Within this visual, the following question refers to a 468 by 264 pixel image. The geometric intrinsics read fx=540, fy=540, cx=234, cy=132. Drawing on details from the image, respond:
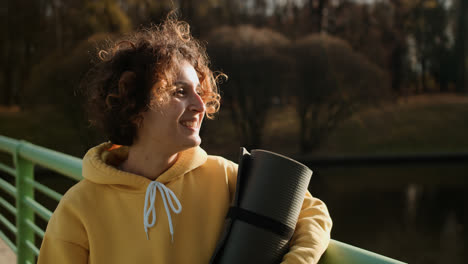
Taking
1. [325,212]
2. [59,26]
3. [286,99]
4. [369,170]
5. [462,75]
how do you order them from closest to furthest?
[325,212] < [369,170] < [286,99] < [59,26] < [462,75]

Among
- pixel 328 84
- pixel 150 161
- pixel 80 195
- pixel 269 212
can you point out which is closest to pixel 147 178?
pixel 150 161

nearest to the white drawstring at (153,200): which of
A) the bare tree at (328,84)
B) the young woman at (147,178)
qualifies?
the young woman at (147,178)

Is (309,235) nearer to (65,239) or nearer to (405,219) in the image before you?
(65,239)

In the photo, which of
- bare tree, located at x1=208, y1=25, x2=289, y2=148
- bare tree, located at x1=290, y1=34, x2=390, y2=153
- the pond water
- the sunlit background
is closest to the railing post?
the sunlit background

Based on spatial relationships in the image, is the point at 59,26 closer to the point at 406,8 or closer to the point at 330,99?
the point at 330,99

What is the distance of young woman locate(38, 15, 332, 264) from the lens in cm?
136

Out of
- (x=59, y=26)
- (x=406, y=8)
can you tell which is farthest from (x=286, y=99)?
(x=406, y=8)

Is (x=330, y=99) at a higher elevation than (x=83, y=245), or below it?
below

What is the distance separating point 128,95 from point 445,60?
27176 millimetres

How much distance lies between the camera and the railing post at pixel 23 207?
2.46m

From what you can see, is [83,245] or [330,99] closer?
[83,245]

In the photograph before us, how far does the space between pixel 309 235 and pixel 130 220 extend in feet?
1.56

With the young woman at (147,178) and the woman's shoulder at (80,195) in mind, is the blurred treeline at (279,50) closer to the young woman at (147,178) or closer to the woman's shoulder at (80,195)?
the young woman at (147,178)

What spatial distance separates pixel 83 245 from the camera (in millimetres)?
1368
